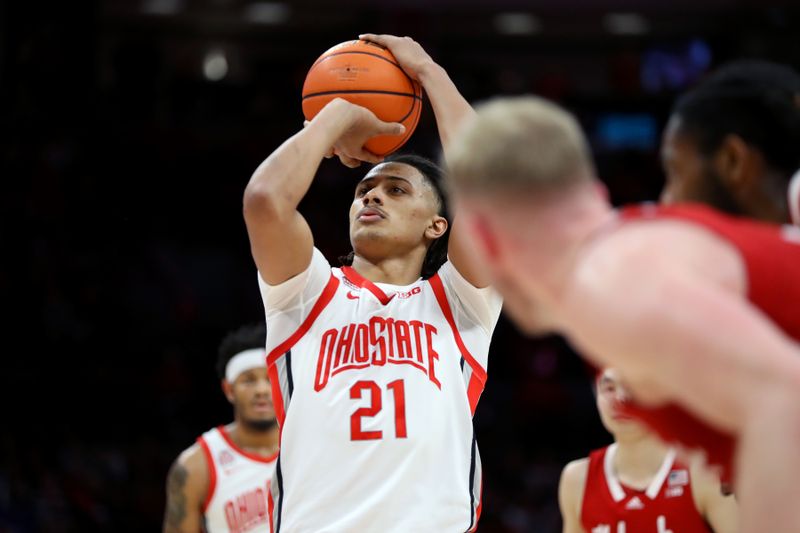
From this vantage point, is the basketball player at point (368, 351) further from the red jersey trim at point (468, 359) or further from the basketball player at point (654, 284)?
the basketball player at point (654, 284)

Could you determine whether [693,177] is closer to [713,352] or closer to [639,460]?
[713,352]

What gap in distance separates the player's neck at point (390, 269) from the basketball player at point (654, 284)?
2115 millimetres

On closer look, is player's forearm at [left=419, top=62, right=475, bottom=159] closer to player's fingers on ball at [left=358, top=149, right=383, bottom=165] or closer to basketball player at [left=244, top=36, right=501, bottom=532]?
basketball player at [left=244, top=36, right=501, bottom=532]

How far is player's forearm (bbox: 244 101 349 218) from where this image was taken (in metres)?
3.87

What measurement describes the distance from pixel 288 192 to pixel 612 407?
6.84 feet

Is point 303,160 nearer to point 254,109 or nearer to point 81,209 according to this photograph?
point 81,209

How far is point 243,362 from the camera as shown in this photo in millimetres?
6793

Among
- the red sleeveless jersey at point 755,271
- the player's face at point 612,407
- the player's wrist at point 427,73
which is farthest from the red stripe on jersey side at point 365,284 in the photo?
the red sleeveless jersey at point 755,271

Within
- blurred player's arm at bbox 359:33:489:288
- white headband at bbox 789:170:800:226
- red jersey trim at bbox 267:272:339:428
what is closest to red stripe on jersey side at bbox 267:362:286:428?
red jersey trim at bbox 267:272:339:428

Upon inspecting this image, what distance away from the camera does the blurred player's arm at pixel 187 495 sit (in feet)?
21.3

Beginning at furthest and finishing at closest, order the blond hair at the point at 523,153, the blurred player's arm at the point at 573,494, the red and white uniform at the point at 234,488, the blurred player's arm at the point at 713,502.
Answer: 1. the red and white uniform at the point at 234,488
2. the blurred player's arm at the point at 573,494
3. the blurred player's arm at the point at 713,502
4. the blond hair at the point at 523,153

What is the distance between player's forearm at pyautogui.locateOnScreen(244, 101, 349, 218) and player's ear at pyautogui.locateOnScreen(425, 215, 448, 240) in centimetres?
64

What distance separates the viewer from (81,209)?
48.0 ft

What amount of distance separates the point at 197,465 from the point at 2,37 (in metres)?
12.3
